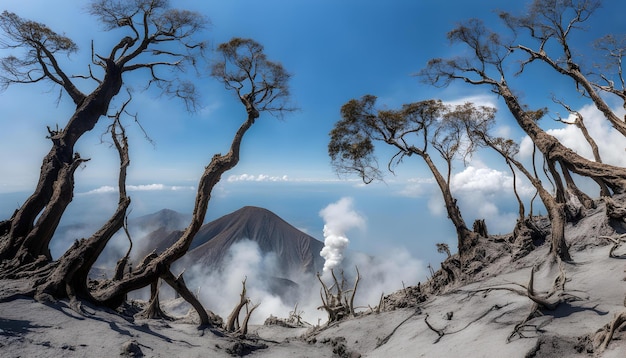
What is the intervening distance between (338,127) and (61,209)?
14096 mm

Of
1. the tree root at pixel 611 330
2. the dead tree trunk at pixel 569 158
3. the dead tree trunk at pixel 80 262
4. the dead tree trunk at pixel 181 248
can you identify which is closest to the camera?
the tree root at pixel 611 330

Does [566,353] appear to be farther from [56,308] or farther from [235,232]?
[235,232]

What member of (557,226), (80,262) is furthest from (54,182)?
(557,226)

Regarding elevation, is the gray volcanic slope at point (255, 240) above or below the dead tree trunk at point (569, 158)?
below

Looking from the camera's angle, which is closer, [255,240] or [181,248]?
[181,248]

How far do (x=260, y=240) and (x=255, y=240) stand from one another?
8.88 ft

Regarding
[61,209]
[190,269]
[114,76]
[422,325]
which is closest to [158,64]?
[114,76]

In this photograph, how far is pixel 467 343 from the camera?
6629mm

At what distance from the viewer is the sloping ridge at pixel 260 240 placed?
98.8 metres

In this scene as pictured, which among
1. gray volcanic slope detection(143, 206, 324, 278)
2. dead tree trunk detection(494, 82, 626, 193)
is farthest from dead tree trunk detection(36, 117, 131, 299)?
gray volcanic slope detection(143, 206, 324, 278)

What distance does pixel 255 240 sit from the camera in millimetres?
115000

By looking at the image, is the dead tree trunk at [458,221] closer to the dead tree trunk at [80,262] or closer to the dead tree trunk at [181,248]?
the dead tree trunk at [181,248]

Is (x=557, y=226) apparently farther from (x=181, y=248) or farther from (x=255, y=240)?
(x=255, y=240)

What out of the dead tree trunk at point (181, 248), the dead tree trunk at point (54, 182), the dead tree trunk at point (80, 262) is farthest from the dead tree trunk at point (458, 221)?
the dead tree trunk at point (54, 182)
